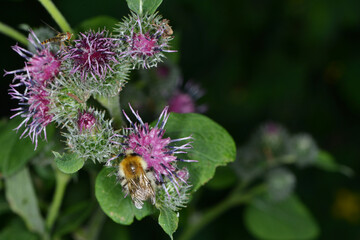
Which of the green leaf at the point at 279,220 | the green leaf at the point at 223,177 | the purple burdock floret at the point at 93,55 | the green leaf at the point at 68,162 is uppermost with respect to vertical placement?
the purple burdock floret at the point at 93,55

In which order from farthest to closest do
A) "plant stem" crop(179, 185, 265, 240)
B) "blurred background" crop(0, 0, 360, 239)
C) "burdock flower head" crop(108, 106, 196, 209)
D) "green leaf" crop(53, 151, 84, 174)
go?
"blurred background" crop(0, 0, 360, 239) → "plant stem" crop(179, 185, 265, 240) → "burdock flower head" crop(108, 106, 196, 209) → "green leaf" crop(53, 151, 84, 174)

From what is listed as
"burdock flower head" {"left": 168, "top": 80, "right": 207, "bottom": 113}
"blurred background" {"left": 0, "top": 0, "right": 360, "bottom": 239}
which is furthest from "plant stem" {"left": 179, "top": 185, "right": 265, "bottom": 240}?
"burdock flower head" {"left": 168, "top": 80, "right": 207, "bottom": 113}

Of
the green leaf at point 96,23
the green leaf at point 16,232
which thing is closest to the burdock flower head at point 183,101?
the green leaf at point 96,23

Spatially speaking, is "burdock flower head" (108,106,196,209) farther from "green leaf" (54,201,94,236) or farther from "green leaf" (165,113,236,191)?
"green leaf" (54,201,94,236)

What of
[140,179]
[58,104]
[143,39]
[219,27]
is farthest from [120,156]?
[219,27]

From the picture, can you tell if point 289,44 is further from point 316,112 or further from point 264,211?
point 264,211

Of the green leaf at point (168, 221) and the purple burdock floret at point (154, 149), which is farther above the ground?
the purple burdock floret at point (154, 149)

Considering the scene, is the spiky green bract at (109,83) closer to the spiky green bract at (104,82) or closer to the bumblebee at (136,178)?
the spiky green bract at (104,82)
